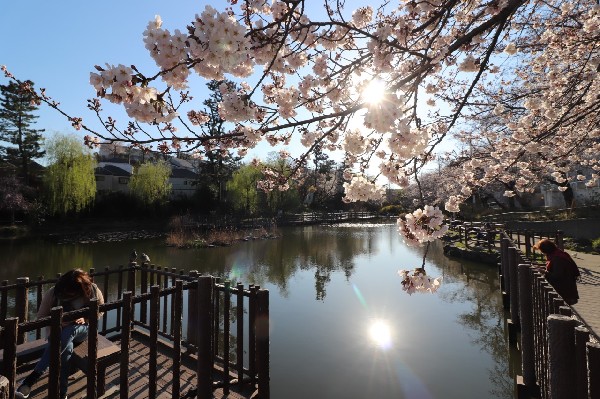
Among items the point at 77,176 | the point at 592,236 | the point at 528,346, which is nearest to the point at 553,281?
the point at 528,346

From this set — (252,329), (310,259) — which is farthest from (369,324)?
(310,259)

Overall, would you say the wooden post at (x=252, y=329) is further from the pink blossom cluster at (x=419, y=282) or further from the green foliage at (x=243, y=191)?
the green foliage at (x=243, y=191)

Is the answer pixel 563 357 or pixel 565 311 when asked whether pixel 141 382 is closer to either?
pixel 563 357

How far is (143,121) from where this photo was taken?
8.34 ft

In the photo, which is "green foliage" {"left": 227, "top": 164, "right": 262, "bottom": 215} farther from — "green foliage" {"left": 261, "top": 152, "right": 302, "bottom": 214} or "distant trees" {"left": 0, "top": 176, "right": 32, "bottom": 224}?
"distant trees" {"left": 0, "top": 176, "right": 32, "bottom": 224}

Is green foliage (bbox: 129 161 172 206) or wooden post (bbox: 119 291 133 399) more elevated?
green foliage (bbox: 129 161 172 206)

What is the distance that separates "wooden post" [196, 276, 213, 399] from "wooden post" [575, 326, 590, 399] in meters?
2.96

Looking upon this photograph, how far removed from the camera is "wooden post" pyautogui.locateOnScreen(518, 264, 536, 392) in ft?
14.1

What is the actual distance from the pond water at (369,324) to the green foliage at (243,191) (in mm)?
18981

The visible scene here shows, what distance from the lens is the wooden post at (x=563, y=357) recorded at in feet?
7.96

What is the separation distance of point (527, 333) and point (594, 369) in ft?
8.45

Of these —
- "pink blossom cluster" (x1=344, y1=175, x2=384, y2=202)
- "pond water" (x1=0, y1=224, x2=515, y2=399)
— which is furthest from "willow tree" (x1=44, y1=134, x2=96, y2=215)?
"pink blossom cluster" (x1=344, y1=175, x2=384, y2=202)

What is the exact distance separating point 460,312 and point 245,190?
3008cm

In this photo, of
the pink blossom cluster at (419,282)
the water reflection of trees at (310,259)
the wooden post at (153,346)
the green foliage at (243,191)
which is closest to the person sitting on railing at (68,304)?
the wooden post at (153,346)
